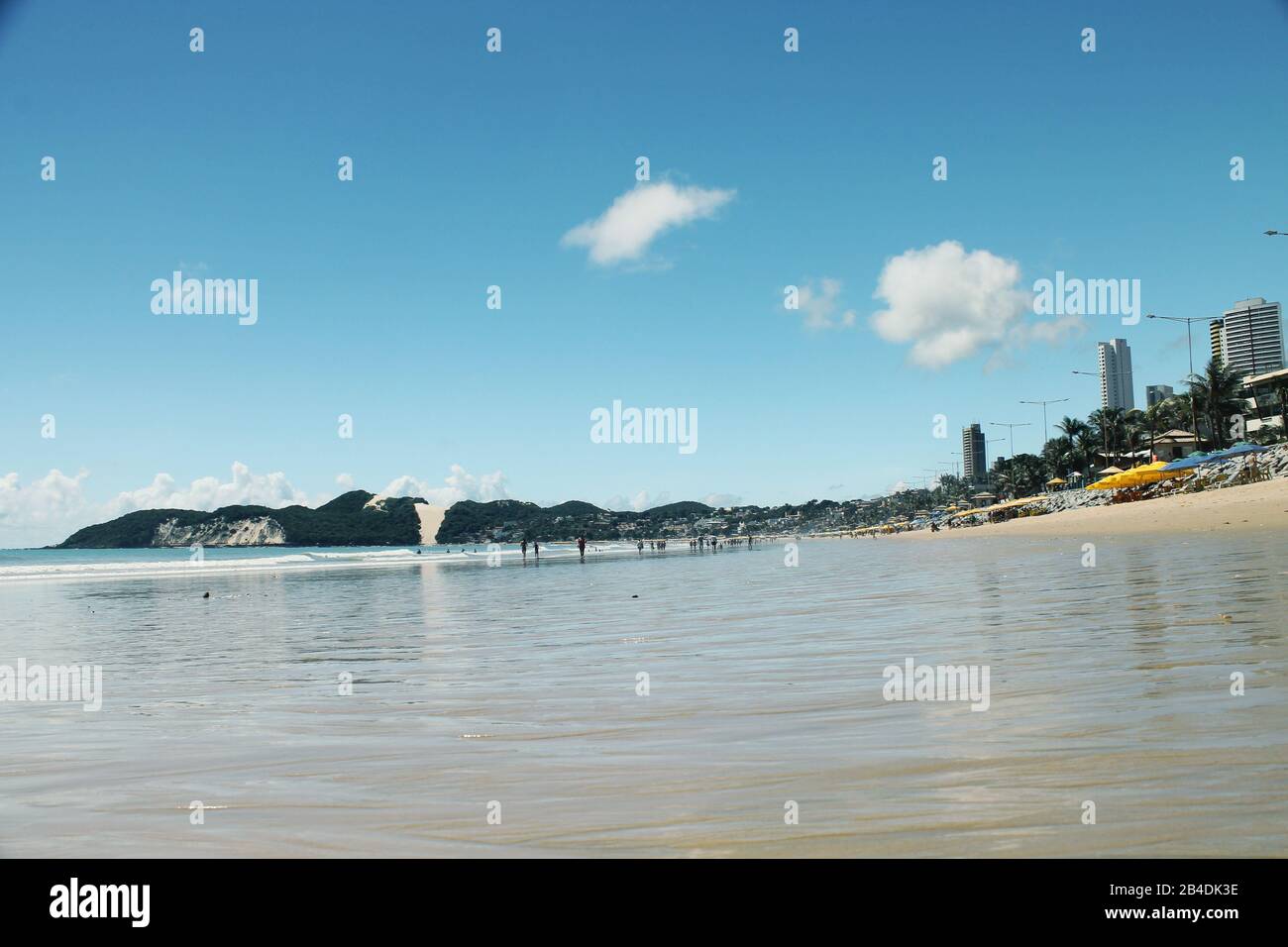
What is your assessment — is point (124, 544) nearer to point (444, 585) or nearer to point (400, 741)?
point (444, 585)

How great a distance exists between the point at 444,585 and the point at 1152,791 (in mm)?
32104

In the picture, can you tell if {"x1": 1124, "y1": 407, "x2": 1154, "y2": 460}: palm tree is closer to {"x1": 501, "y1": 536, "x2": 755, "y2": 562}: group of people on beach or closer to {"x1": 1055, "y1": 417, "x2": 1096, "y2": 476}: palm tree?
{"x1": 1055, "y1": 417, "x2": 1096, "y2": 476}: palm tree

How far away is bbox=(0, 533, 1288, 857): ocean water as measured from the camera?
4.09 m

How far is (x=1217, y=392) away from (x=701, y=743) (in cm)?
10697

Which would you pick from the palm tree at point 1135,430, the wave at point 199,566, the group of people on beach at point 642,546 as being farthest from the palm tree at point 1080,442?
the wave at point 199,566

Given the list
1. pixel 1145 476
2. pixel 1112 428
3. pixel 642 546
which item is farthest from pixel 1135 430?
pixel 642 546

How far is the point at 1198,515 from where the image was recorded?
41000 millimetres

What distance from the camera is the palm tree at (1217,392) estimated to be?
91.3 m

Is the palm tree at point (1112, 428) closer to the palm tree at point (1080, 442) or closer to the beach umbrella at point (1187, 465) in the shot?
the palm tree at point (1080, 442)

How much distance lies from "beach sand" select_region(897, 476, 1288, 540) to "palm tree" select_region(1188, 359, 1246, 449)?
156 feet

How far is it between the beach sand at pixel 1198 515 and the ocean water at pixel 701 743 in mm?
26503

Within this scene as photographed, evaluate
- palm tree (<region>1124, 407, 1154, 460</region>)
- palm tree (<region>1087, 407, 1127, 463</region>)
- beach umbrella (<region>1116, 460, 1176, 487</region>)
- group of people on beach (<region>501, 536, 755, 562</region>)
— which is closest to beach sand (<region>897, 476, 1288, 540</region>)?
beach umbrella (<region>1116, 460, 1176, 487</region>)

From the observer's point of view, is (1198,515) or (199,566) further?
(199,566)

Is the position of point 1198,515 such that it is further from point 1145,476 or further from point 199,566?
point 199,566
